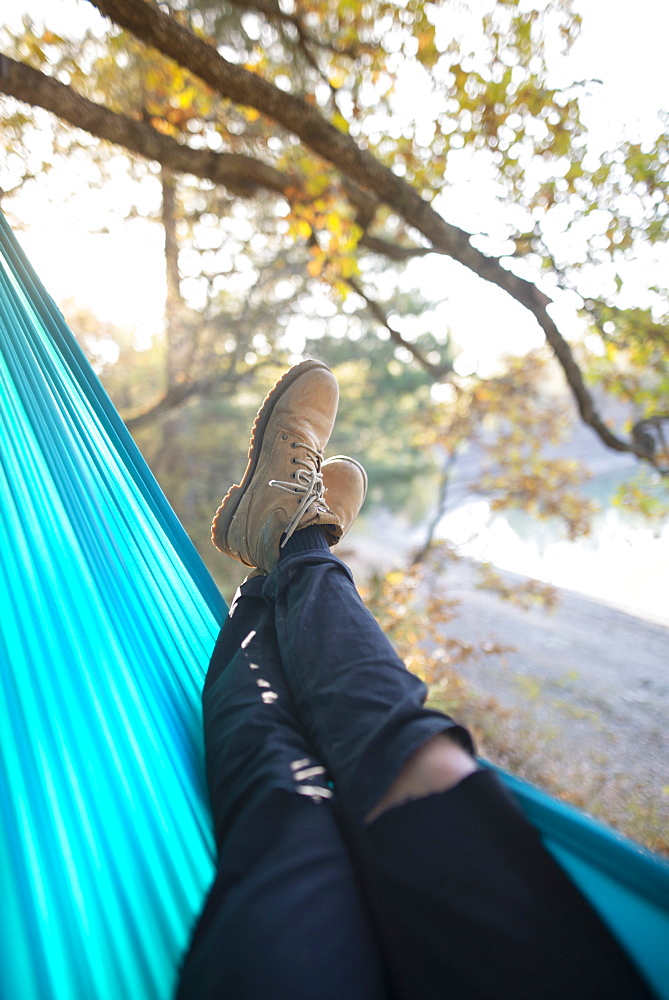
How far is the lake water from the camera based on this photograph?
7676 millimetres

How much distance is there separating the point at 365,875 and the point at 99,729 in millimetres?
320

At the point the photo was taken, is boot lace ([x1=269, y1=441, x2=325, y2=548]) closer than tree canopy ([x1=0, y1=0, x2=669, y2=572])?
Yes

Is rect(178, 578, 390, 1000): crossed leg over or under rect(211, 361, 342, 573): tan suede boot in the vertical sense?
under

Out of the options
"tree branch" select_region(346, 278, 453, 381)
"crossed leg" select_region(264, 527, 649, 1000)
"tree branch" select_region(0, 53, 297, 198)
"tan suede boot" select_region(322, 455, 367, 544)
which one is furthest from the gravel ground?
"tree branch" select_region(0, 53, 297, 198)

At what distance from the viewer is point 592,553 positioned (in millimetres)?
9289

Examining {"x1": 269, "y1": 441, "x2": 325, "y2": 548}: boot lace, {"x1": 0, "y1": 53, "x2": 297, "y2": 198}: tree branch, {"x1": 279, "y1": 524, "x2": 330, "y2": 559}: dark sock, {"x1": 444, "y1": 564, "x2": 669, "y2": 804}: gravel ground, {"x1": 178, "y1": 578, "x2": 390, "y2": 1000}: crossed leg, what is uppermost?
{"x1": 0, "y1": 53, "x2": 297, "y2": 198}: tree branch

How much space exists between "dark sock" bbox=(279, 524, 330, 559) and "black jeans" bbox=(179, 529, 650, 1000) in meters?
0.28

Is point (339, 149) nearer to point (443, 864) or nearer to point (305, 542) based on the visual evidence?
point (305, 542)

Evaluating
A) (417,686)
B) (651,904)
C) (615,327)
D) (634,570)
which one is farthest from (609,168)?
(634,570)

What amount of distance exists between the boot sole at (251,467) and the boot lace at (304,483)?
83mm

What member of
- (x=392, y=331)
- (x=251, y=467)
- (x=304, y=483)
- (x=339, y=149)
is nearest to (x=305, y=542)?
(x=304, y=483)

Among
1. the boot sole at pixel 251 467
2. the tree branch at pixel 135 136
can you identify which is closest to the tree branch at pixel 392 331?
the tree branch at pixel 135 136

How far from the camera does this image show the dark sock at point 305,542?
879 millimetres

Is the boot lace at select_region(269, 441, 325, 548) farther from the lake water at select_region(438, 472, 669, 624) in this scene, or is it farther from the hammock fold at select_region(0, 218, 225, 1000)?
the lake water at select_region(438, 472, 669, 624)
